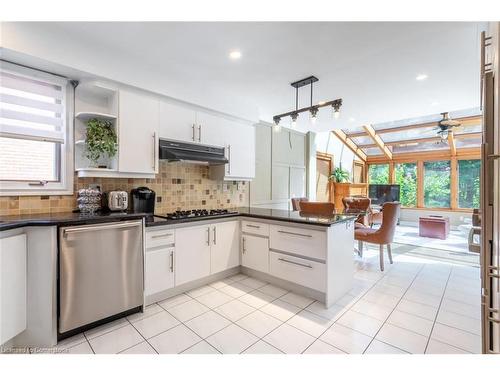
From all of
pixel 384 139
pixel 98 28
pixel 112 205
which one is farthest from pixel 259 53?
pixel 384 139

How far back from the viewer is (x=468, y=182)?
21.7 ft

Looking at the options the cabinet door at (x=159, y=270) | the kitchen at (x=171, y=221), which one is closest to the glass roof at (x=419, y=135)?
the kitchen at (x=171, y=221)

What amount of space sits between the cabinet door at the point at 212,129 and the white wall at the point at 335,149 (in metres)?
3.70

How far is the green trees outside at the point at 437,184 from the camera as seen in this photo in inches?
275

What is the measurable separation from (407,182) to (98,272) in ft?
28.4

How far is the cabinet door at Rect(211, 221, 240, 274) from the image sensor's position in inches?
111

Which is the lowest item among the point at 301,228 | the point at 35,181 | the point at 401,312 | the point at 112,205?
the point at 401,312

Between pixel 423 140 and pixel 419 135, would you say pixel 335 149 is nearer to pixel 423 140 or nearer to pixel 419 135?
pixel 419 135

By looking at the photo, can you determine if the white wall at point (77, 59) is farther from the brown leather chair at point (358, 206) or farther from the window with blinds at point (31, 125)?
the brown leather chair at point (358, 206)

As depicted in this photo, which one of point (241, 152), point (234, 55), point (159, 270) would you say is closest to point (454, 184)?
point (241, 152)

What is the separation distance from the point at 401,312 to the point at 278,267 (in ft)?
4.01
